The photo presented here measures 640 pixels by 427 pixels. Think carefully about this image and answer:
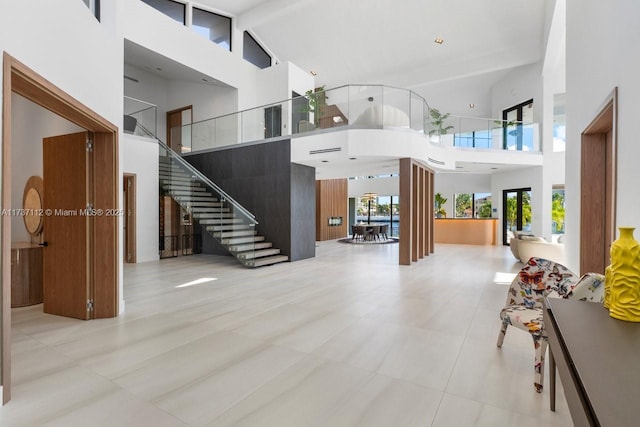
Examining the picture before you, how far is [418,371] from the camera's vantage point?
2828 mm

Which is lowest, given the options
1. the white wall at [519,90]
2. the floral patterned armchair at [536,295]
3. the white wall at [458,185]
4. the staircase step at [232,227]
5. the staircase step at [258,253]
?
the staircase step at [258,253]

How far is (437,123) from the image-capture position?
9.78m

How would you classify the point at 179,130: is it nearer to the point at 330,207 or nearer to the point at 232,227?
the point at 232,227

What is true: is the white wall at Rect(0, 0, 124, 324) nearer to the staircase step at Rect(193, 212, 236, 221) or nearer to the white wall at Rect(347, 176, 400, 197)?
the staircase step at Rect(193, 212, 236, 221)

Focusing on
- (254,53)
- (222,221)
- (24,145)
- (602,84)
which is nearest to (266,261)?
(222,221)

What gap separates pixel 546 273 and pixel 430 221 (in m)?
7.94

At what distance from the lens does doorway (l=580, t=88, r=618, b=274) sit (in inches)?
151

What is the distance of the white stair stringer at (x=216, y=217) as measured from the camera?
Result: 27.0 feet

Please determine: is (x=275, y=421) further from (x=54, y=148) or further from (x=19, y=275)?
(x=19, y=275)

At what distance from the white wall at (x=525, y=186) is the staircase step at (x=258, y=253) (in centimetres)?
933

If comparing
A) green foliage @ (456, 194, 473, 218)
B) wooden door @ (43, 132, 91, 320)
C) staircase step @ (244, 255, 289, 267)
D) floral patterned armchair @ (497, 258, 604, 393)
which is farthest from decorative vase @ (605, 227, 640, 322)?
green foliage @ (456, 194, 473, 218)

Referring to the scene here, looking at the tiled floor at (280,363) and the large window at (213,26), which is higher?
the large window at (213,26)

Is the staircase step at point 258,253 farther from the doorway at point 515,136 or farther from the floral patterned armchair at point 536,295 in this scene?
the doorway at point 515,136

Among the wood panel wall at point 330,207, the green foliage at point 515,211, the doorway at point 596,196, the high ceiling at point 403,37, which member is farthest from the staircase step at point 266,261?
the green foliage at point 515,211
